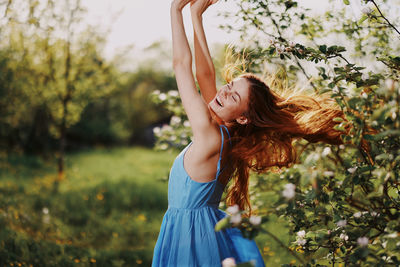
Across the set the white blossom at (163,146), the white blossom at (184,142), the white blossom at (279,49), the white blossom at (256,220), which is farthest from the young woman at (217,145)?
the white blossom at (163,146)

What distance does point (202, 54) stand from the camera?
2332 millimetres

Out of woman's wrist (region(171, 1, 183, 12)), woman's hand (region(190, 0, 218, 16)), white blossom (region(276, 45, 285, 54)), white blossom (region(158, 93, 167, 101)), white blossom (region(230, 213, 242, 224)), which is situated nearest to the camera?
white blossom (region(230, 213, 242, 224))

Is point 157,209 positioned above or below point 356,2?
below

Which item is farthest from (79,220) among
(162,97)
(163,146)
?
(162,97)

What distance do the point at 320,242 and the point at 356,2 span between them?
1.38 m

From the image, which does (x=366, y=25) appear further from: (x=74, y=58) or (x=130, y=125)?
(x=130, y=125)

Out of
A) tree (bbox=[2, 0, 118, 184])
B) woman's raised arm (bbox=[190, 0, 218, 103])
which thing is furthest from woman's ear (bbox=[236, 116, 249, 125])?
tree (bbox=[2, 0, 118, 184])

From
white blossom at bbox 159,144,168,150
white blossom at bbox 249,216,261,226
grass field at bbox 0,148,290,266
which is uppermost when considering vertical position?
white blossom at bbox 159,144,168,150

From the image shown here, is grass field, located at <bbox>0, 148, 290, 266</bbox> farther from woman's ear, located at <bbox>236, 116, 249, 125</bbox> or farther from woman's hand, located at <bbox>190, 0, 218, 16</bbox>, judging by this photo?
woman's hand, located at <bbox>190, 0, 218, 16</bbox>

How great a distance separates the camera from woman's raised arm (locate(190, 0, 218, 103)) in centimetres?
221

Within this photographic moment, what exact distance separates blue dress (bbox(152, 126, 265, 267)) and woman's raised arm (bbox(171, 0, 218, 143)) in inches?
5.4

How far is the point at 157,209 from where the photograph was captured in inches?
→ 251

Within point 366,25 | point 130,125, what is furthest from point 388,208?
point 130,125

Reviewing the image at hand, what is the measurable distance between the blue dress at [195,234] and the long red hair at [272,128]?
8.0 inches
